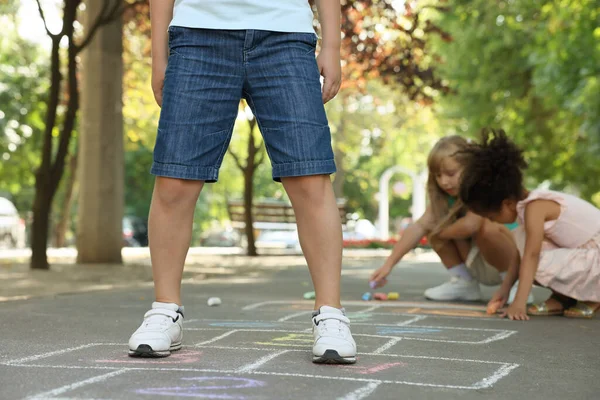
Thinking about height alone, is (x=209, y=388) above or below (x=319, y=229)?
below

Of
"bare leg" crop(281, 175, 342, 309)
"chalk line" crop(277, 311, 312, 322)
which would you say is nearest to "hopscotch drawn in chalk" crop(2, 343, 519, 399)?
"bare leg" crop(281, 175, 342, 309)

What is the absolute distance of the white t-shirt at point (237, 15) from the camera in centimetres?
372

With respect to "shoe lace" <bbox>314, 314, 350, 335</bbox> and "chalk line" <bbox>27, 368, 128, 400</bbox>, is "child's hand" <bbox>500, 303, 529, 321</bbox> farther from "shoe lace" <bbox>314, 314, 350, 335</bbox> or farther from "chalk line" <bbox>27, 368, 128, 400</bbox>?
"chalk line" <bbox>27, 368, 128, 400</bbox>

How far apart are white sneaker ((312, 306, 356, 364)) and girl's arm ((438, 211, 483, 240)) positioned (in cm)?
268

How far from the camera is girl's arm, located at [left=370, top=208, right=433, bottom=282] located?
6.00m

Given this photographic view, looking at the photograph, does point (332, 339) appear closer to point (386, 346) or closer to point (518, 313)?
point (386, 346)

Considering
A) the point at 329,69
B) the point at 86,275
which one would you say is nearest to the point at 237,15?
the point at 329,69

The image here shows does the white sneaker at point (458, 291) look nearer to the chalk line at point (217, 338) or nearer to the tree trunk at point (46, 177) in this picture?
the chalk line at point (217, 338)

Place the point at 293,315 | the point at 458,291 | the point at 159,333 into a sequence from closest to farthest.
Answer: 1. the point at 159,333
2. the point at 293,315
3. the point at 458,291

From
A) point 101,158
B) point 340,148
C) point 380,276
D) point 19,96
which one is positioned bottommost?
point 380,276

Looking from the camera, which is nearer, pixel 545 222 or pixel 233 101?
pixel 233 101

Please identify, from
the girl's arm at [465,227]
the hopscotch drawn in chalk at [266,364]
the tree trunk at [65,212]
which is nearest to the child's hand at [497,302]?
the girl's arm at [465,227]

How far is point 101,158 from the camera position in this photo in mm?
11062

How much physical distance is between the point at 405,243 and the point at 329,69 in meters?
2.51
